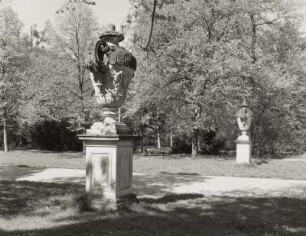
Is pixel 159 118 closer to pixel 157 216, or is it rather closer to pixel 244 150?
pixel 244 150

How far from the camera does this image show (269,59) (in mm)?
26859

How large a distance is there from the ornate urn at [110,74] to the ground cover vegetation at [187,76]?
11.3 metres

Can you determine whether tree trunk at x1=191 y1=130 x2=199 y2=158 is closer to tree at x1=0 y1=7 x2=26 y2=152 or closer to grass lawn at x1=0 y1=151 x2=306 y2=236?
tree at x1=0 y1=7 x2=26 y2=152

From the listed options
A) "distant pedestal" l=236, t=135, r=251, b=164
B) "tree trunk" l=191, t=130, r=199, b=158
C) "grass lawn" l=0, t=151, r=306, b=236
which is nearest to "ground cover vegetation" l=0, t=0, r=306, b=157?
"tree trunk" l=191, t=130, r=199, b=158

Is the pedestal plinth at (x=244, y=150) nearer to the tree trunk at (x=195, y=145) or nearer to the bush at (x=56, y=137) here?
the tree trunk at (x=195, y=145)

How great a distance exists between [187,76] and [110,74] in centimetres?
1656

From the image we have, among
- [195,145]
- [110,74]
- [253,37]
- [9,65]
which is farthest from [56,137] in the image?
[110,74]

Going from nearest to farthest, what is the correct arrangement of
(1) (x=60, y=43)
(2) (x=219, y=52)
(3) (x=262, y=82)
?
(2) (x=219, y=52) → (3) (x=262, y=82) → (1) (x=60, y=43)

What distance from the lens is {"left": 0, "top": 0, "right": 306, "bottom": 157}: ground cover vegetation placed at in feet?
76.7

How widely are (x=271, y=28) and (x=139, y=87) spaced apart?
1164 cm

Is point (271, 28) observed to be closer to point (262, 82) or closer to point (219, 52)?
point (262, 82)

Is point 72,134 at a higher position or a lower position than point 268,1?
lower

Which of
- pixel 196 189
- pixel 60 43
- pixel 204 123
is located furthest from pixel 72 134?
pixel 196 189

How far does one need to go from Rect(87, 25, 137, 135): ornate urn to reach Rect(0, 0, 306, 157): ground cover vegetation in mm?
11348
